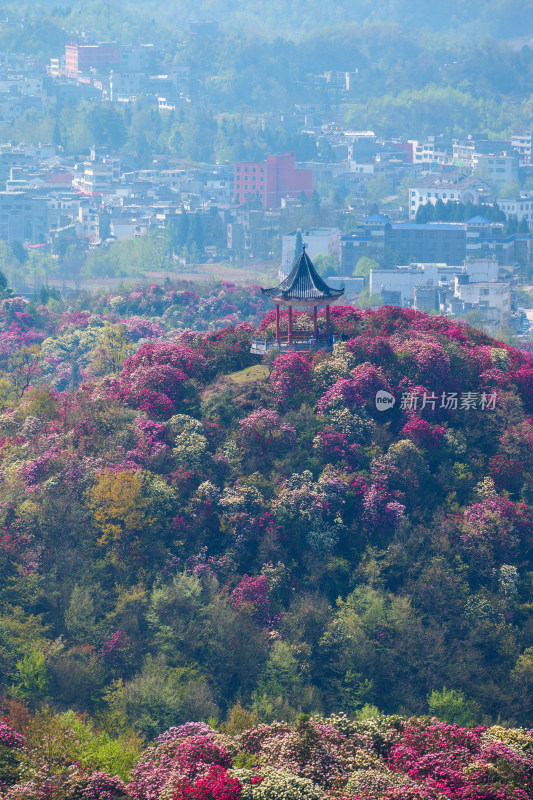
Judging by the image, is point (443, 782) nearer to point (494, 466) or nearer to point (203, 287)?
point (494, 466)

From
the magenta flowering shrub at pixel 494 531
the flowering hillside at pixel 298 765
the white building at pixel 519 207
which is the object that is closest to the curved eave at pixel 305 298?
the magenta flowering shrub at pixel 494 531

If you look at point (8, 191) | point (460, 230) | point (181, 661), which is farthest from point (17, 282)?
point (181, 661)

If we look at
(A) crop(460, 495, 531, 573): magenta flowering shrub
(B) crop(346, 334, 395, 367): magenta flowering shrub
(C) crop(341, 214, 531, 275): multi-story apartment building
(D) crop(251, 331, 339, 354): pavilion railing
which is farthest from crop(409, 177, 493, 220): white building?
(A) crop(460, 495, 531, 573): magenta flowering shrub

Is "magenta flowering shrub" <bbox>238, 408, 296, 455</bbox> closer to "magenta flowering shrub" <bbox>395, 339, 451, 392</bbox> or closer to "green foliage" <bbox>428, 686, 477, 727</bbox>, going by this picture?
"magenta flowering shrub" <bbox>395, 339, 451, 392</bbox>

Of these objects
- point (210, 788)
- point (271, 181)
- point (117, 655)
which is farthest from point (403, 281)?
point (210, 788)

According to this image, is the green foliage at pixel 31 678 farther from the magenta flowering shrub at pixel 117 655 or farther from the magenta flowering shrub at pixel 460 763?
the magenta flowering shrub at pixel 460 763
